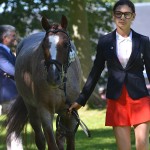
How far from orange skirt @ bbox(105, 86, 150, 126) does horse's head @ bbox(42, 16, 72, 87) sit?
3.18 ft

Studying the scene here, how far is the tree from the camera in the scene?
23562 mm

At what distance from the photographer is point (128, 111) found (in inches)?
265

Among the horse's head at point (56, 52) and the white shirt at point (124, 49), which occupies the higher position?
the white shirt at point (124, 49)

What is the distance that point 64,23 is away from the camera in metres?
8.16

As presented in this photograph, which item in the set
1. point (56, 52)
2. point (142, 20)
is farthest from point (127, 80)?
point (142, 20)

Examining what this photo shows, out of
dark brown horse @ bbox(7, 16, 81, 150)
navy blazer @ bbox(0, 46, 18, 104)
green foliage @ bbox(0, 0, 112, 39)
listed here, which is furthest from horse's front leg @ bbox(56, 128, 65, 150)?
green foliage @ bbox(0, 0, 112, 39)

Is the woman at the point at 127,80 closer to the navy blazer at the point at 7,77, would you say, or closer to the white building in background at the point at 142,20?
the navy blazer at the point at 7,77

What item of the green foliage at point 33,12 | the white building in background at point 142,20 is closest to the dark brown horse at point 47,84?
the green foliage at point 33,12

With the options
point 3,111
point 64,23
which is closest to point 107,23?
point 3,111

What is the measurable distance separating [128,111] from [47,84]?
6.22 feet

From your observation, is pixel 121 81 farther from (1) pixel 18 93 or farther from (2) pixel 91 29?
(2) pixel 91 29

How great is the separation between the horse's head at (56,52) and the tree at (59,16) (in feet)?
47.4

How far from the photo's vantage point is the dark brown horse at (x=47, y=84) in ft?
25.4

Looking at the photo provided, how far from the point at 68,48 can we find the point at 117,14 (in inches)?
52.6
